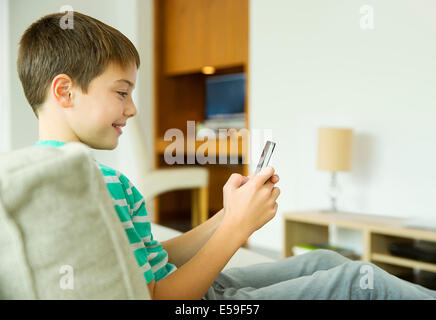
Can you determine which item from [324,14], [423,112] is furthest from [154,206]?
[423,112]

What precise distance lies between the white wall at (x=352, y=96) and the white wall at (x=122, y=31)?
51.4 inches

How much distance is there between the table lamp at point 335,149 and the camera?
257 centimetres

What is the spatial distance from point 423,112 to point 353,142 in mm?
458

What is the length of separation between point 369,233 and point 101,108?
1.86m

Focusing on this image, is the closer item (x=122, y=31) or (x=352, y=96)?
(x=352, y=96)

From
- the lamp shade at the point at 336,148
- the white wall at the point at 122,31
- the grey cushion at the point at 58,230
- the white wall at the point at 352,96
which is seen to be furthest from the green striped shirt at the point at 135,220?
the white wall at the point at 122,31

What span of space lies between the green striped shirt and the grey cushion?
0.38 feet

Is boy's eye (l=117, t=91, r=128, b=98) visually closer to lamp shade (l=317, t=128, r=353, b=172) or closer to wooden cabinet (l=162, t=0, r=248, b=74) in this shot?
lamp shade (l=317, t=128, r=353, b=172)

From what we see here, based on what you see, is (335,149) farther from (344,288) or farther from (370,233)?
(344,288)

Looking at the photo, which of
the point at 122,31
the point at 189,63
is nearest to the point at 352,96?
the point at 189,63

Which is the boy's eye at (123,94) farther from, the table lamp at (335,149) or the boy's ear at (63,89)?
the table lamp at (335,149)

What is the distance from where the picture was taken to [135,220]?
760 mm
